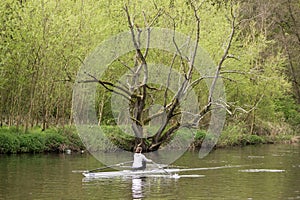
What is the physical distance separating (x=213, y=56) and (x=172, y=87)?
5132 mm

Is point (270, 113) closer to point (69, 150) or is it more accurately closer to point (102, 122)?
point (102, 122)

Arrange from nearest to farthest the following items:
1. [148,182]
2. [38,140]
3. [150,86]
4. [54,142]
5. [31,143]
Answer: [148,182], [31,143], [38,140], [54,142], [150,86]

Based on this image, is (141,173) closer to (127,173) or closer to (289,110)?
(127,173)

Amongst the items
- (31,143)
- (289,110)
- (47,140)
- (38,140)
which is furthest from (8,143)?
(289,110)

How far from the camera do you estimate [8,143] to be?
34.7 metres

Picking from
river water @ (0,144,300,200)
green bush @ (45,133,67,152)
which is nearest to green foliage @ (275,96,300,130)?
river water @ (0,144,300,200)

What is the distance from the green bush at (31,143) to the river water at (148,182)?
1.43 meters

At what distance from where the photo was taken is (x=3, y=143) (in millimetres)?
34500

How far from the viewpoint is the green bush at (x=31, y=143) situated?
35.6m

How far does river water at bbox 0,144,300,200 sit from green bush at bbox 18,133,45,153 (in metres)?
1.43

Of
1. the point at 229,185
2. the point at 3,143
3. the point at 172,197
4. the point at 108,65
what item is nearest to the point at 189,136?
the point at 108,65

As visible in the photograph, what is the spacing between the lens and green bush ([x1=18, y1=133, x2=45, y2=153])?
3562 centimetres

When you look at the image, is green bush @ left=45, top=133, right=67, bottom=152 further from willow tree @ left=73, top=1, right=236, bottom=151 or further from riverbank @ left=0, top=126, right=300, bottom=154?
willow tree @ left=73, top=1, right=236, bottom=151

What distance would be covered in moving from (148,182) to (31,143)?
12.5m
